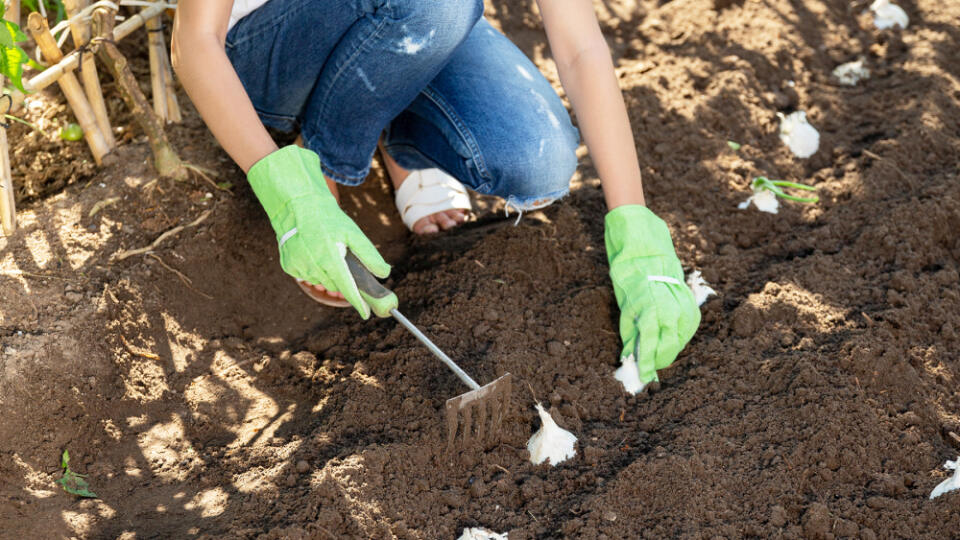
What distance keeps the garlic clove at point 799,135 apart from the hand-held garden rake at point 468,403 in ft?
4.53

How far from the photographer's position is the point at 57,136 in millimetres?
2242

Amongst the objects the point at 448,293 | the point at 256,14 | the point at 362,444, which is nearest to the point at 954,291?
the point at 448,293

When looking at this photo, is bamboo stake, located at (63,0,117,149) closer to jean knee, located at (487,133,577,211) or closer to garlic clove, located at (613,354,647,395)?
jean knee, located at (487,133,577,211)

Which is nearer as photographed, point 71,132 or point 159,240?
point 159,240

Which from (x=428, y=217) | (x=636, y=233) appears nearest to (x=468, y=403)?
(x=636, y=233)

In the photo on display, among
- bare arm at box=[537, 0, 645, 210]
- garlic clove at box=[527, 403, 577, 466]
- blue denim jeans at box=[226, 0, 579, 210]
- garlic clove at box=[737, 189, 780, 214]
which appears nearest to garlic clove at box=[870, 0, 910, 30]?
garlic clove at box=[737, 189, 780, 214]

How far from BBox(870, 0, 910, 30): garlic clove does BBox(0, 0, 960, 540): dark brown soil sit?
Answer: 2.00 feet

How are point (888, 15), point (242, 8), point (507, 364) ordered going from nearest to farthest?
point (507, 364)
point (242, 8)
point (888, 15)

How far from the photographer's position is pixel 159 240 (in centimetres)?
201

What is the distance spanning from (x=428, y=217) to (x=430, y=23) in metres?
0.59

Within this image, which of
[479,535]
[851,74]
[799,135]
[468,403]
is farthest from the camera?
[851,74]

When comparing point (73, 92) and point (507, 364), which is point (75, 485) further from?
point (73, 92)

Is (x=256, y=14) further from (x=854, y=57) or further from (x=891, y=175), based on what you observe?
(x=854, y=57)

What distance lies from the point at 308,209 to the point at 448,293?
0.51 meters
